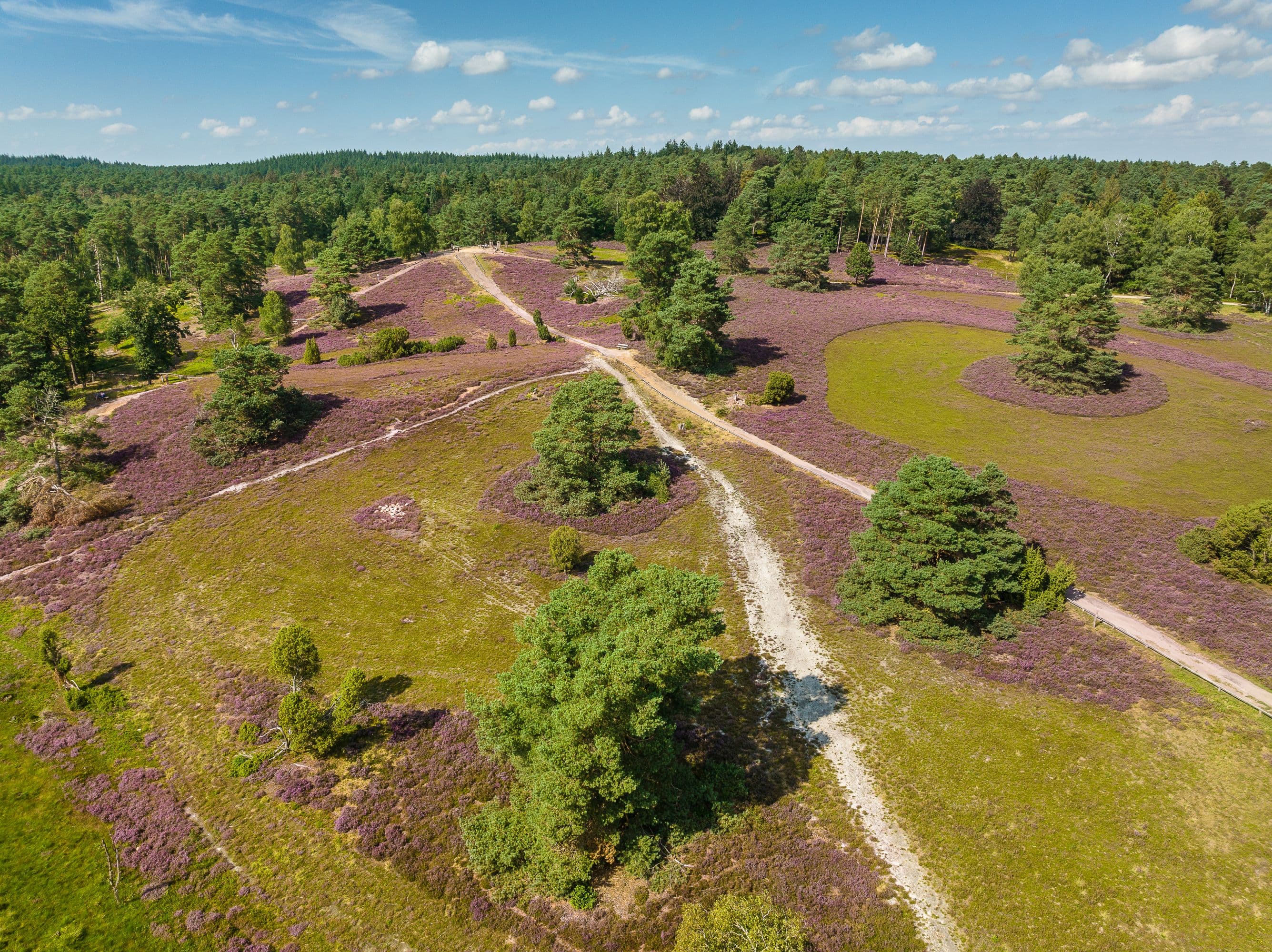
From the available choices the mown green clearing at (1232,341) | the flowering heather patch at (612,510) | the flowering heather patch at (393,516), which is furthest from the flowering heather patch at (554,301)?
the mown green clearing at (1232,341)

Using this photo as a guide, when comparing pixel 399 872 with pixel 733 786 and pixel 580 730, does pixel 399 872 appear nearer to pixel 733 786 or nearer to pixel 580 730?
pixel 580 730

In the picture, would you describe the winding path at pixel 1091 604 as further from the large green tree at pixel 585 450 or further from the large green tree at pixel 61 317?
the large green tree at pixel 61 317

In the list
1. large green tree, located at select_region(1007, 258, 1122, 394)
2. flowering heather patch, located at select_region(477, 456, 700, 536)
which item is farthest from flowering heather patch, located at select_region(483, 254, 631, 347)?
large green tree, located at select_region(1007, 258, 1122, 394)

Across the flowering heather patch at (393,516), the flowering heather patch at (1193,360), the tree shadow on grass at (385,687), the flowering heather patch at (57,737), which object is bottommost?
the flowering heather patch at (57,737)

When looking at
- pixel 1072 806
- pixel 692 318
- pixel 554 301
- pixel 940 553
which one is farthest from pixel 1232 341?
pixel 554 301

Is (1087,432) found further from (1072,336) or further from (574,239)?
(574,239)

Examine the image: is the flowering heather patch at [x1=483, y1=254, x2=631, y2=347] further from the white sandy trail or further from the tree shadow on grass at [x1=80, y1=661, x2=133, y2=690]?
the tree shadow on grass at [x1=80, y1=661, x2=133, y2=690]
